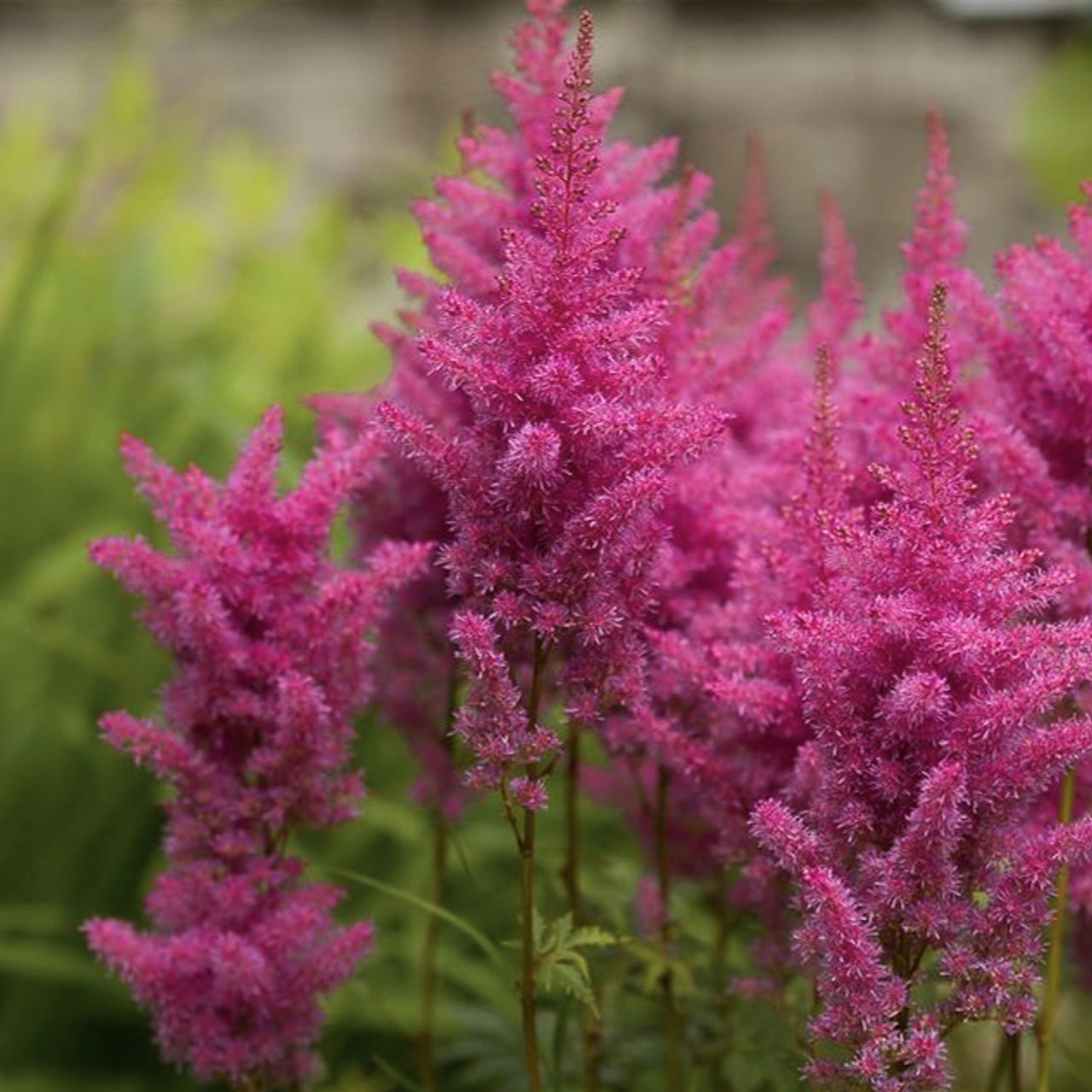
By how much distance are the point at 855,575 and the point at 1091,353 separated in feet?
1.11

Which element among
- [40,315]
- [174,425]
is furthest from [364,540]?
[40,315]

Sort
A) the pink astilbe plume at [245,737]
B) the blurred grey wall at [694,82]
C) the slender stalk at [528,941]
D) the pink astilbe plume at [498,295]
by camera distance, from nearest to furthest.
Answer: the slender stalk at [528,941]
the pink astilbe plume at [245,737]
the pink astilbe plume at [498,295]
the blurred grey wall at [694,82]

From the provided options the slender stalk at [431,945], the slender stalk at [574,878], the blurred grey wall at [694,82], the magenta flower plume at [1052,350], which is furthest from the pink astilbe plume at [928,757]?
the blurred grey wall at [694,82]

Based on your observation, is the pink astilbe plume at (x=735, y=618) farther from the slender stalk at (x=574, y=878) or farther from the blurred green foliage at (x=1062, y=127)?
the blurred green foliage at (x=1062, y=127)

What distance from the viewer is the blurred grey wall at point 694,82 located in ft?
19.7

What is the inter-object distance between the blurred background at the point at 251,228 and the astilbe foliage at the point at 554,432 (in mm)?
511

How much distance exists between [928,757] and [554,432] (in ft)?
1.10

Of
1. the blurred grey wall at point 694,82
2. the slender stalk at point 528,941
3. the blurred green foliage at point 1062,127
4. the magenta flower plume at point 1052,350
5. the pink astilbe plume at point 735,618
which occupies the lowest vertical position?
the slender stalk at point 528,941

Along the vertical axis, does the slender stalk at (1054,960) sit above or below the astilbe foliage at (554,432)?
below

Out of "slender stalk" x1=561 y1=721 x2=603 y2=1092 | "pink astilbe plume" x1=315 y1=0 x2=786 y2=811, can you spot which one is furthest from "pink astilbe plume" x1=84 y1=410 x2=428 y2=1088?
"slender stalk" x1=561 y1=721 x2=603 y2=1092

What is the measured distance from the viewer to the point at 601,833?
3.29m

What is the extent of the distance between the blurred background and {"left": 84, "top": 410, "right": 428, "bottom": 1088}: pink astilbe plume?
0.56 feet

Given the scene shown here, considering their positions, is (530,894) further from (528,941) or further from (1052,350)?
(1052,350)

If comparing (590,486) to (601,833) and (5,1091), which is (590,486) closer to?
(5,1091)
